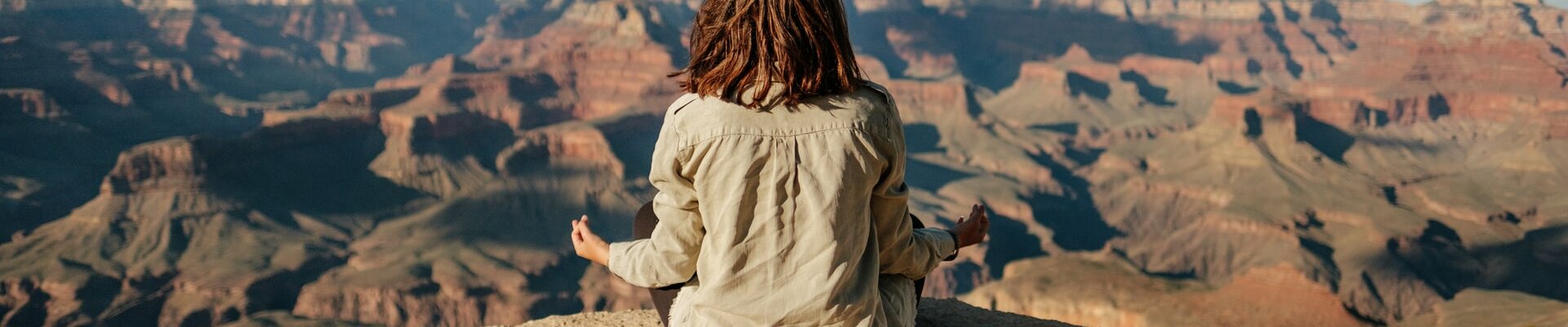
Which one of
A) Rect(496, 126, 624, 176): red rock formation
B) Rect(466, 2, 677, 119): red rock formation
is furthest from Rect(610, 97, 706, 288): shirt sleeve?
Rect(466, 2, 677, 119): red rock formation

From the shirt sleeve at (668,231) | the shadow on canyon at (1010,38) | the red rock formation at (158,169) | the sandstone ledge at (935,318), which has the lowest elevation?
the shadow on canyon at (1010,38)

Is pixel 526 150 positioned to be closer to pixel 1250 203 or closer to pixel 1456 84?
pixel 1250 203

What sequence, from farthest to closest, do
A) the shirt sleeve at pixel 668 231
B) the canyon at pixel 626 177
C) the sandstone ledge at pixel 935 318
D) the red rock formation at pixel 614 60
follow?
the red rock formation at pixel 614 60, the canyon at pixel 626 177, the sandstone ledge at pixel 935 318, the shirt sleeve at pixel 668 231

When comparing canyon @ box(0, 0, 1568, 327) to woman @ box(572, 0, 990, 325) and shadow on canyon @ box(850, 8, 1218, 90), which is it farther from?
woman @ box(572, 0, 990, 325)

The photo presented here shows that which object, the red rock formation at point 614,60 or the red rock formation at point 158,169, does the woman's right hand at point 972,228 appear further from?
the red rock formation at point 614,60

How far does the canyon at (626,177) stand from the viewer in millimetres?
44500

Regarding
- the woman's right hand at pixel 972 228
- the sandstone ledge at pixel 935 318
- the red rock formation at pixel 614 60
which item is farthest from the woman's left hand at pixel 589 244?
the red rock formation at pixel 614 60

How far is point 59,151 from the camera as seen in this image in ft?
252

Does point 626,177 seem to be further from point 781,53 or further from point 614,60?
point 781,53

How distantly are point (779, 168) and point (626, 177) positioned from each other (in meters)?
64.5

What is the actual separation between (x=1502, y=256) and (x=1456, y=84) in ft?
182

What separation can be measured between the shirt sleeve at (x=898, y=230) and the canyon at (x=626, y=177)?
28398mm

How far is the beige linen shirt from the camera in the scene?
12.6 ft

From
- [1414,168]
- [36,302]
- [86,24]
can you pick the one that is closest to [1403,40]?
[1414,168]
